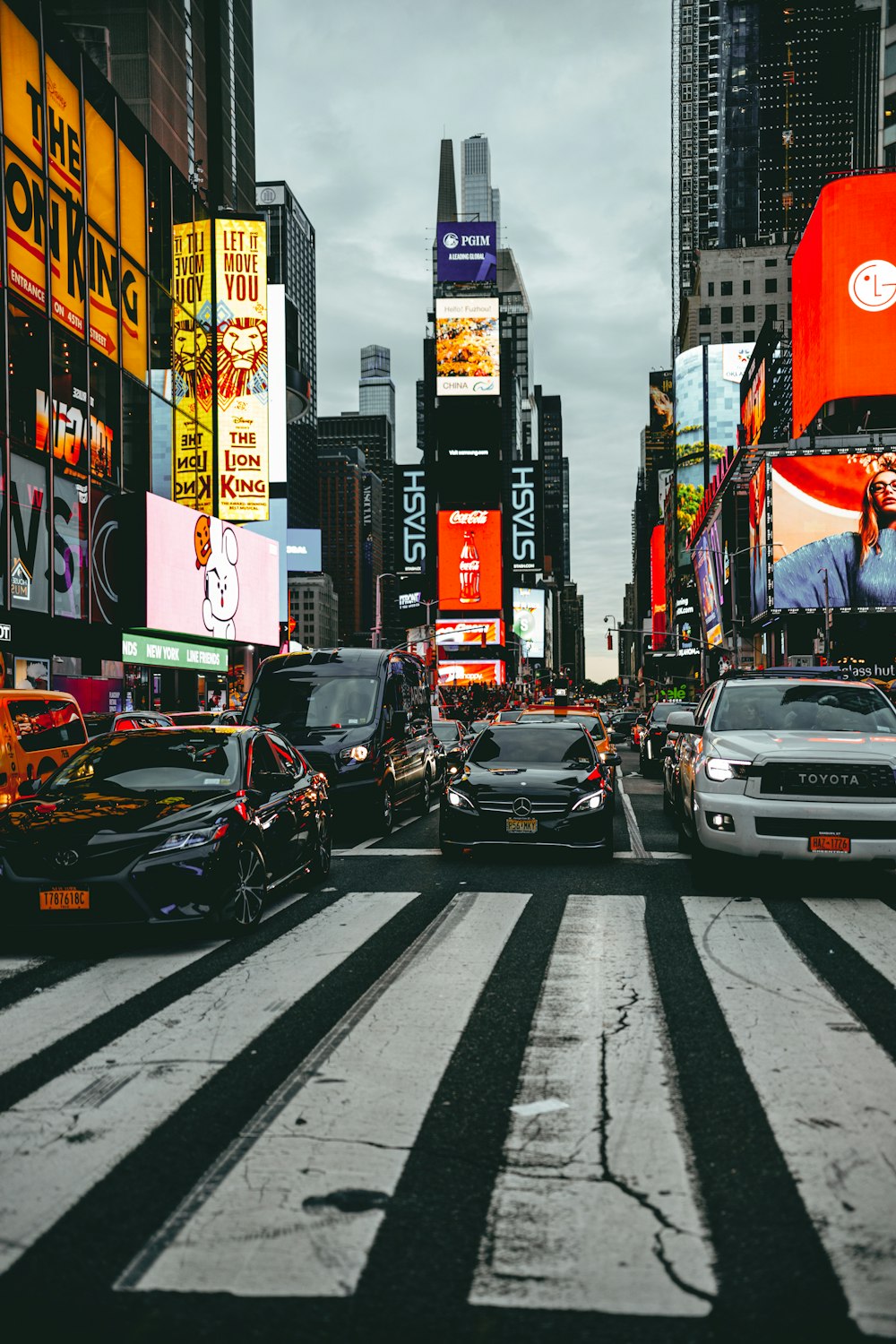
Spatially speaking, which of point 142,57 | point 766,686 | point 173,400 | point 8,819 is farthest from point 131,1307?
point 142,57

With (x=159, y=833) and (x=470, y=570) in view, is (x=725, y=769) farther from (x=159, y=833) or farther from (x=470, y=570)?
(x=470, y=570)

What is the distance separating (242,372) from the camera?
4044 cm

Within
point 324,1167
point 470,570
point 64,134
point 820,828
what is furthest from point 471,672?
point 324,1167

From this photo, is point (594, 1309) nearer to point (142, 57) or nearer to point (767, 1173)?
point (767, 1173)

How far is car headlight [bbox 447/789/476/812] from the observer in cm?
1156

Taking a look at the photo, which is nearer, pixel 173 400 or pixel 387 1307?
pixel 387 1307

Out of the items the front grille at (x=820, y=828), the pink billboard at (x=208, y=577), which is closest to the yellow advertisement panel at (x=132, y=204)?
the pink billboard at (x=208, y=577)

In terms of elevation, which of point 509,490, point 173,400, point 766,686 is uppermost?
A: point 509,490

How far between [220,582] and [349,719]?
25631mm

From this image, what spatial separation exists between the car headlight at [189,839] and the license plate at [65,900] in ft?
1.62

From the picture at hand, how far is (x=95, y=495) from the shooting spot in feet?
100

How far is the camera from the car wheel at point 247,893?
7750mm

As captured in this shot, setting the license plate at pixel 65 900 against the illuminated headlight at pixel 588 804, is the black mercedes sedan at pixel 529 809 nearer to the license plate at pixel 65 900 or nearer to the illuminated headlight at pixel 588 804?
the illuminated headlight at pixel 588 804

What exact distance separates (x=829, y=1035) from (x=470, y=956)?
2.46 metres
